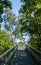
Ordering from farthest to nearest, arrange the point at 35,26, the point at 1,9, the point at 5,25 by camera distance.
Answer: the point at 5,25 → the point at 35,26 → the point at 1,9

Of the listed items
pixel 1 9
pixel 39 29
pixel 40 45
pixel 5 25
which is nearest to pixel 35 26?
pixel 39 29

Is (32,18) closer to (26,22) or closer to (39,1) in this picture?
(26,22)

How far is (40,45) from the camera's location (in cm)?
3603

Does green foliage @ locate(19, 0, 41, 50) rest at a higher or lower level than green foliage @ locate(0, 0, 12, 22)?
lower

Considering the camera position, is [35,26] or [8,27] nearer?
[35,26]

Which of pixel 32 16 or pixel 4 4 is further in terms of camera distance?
pixel 32 16

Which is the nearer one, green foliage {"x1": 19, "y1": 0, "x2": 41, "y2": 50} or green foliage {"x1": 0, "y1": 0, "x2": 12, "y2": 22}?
green foliage {"x1": 0, "y1": 0, "x2": 12, "y2": 22}

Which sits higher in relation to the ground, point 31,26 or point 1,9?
point 1,9

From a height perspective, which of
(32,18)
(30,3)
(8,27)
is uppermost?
(30,3)

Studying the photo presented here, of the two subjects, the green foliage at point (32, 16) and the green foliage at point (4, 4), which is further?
the green foliage at point (32, 16)

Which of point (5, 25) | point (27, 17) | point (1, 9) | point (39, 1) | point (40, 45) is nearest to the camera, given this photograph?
point (1, 9)

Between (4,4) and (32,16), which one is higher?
(4,4)

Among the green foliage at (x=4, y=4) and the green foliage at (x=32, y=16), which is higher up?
the green foliage at (x=4, y=4)

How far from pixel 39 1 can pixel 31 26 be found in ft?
24.2
